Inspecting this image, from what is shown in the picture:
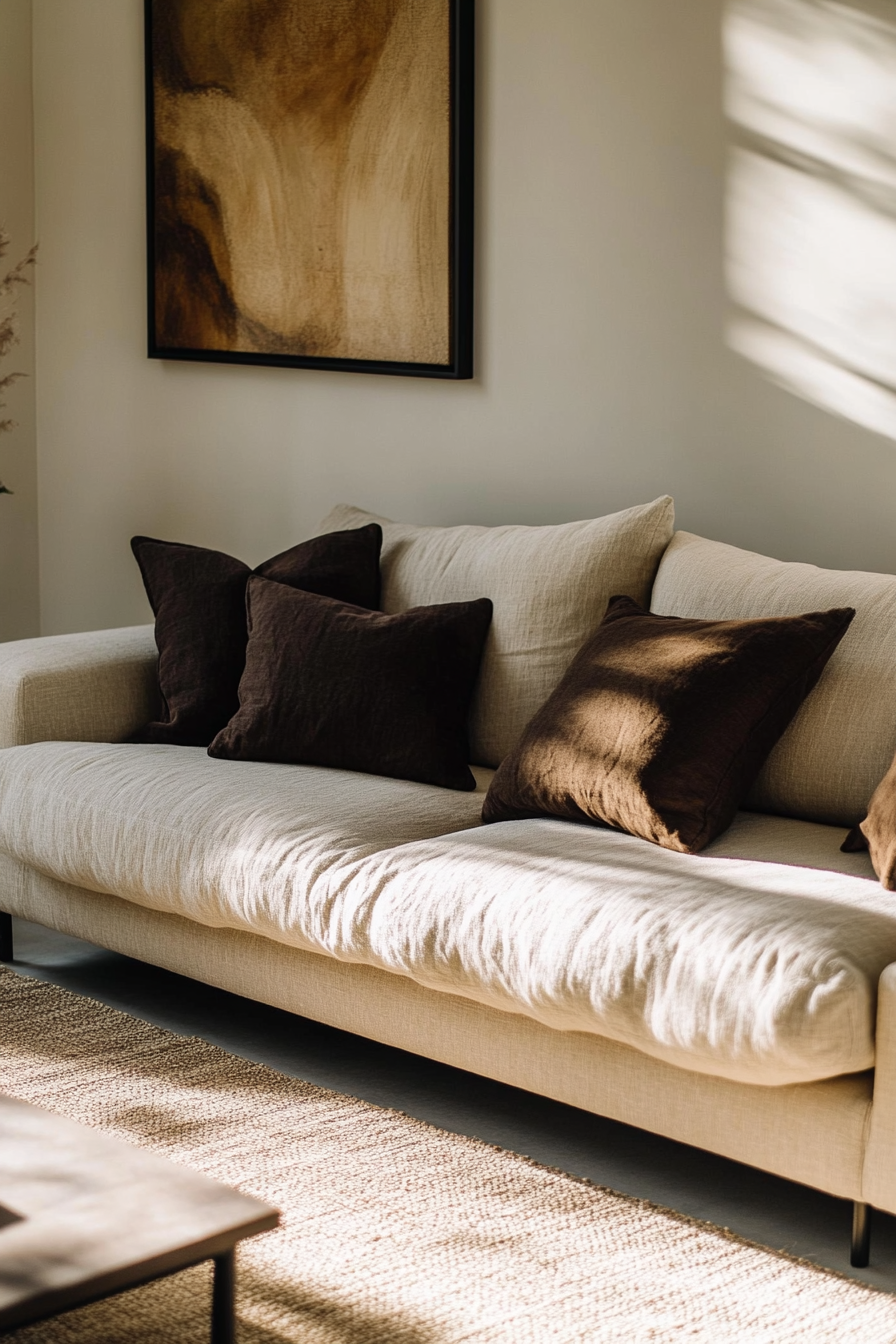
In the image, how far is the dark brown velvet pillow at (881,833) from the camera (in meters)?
2.36

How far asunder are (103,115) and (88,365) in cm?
74

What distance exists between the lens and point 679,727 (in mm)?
2629

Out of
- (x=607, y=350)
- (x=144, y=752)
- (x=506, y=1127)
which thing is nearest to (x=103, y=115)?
(x=607, y=350)

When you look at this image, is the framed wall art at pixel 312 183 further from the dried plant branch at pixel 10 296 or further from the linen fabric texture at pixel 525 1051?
the linen fabric texture at pixel 525 1051

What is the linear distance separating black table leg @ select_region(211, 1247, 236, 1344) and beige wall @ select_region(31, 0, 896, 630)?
2.03 meters

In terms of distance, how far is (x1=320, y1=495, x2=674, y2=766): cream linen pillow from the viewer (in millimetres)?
3137

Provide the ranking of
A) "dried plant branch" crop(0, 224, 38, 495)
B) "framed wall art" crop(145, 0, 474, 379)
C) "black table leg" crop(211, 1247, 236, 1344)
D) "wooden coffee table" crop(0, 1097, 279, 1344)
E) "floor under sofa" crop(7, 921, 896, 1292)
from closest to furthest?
1. "wooden coffee table" crop(0, 1097, 279, 1344)
2. "black table leg" crop(211, 1247, 236, 1344)
3. "floor under sofa" crop(7, 921, 896, 1292)
4. "framed wall art" crop(145, 0, 474, 379)
5. "dried plant branch" crop(0, 224, 38, 495)

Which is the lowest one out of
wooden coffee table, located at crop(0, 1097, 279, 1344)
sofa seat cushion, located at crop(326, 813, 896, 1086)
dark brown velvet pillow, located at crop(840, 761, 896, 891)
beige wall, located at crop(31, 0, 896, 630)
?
wooden coffee table, located at crop(0, 1097, 279, 1344)

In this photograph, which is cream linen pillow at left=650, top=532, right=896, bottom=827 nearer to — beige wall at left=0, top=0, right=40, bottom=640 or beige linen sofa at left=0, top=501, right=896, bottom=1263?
beige linen sofa at left=0, top=501, right=896, bottom=1263

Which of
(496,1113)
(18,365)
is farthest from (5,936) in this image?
(18,365)

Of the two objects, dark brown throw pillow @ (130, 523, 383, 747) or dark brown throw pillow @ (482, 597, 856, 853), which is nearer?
dark brown throw pillow @ (482, 597, 856, 853)

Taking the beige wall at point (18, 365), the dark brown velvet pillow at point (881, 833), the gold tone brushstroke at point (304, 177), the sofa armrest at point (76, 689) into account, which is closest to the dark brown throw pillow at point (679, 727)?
the dark brown velvet pillow at point (881, 833)

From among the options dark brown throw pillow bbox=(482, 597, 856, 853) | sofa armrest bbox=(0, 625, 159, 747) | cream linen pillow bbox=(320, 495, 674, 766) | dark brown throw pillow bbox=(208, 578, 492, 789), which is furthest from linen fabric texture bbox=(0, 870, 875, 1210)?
cream linen pillow bbox=(320, 495, 674, 766)

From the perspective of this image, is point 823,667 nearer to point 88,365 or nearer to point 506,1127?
point 506,1127
